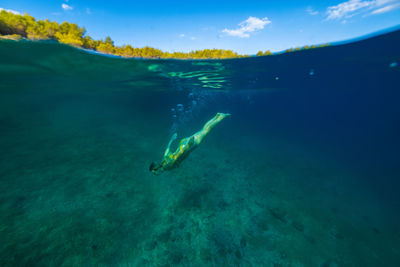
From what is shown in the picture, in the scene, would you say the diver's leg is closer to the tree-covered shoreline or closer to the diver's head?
the diver's head

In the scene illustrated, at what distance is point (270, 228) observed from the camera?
6.68 metres

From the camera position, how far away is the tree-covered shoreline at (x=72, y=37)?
7402 mm

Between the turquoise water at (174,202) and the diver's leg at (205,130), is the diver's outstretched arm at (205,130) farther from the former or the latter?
the turquoise water at (174,202)

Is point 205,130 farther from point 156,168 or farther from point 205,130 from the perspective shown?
point 156,168

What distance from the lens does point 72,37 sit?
8.48 m

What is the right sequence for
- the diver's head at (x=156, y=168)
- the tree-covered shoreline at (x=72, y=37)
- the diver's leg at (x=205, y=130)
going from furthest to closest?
the tree-covered shoreline at (x=72, y=37) → the diver's leg at (x=205, y=130) → the diver's head at (x=156, y=168)

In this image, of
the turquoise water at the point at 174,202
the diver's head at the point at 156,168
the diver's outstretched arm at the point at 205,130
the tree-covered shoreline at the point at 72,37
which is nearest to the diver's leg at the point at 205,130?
the diver's outstretched arm at the point at 205,130

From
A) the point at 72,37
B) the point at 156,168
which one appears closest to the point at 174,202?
the point at 156,168

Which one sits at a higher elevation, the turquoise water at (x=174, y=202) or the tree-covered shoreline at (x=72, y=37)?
the tree-covered shoreline at (x=72, y=37)

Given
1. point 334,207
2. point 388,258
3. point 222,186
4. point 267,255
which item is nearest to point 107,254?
point 267,255

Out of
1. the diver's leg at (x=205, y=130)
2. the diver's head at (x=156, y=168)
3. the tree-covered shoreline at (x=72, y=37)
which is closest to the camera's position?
the diver's head at (x=156, y=168)

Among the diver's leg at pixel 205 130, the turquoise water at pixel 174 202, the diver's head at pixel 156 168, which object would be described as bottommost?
the turquoise water at pixel 174 202

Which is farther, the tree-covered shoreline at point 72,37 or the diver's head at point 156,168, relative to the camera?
the tree-covered shoreline at point 72,37

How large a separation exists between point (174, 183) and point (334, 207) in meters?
9.88
